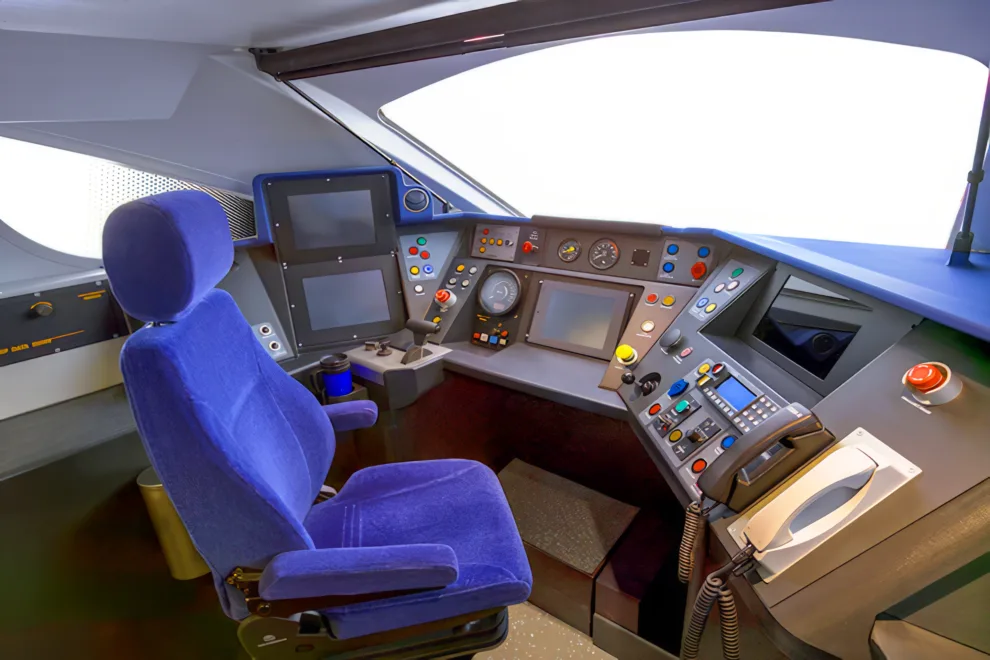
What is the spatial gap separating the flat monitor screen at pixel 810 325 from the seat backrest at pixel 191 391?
128cm

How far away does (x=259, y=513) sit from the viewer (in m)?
0.98

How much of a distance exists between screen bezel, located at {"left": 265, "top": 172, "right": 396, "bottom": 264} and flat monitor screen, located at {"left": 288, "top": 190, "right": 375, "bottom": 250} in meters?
0.01

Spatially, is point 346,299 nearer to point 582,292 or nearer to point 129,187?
point 129,187

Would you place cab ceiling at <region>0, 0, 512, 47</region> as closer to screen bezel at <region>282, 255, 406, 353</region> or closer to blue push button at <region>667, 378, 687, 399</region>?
screen bezel at <region>282, 255, 406, 353</region>

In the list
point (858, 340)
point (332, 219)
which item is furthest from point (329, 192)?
point (858, 340)

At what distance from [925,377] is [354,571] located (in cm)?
110

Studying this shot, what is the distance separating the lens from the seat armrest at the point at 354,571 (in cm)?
99

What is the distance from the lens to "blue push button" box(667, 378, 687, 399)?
1515 mm

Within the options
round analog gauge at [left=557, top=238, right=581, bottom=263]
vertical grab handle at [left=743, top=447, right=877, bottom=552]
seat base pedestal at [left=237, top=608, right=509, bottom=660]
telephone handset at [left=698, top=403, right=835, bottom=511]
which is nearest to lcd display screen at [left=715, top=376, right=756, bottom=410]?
telephone handset at [left=698, top=403, right=835, bottom=511]

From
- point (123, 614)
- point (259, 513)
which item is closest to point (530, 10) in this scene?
point (259, 513)

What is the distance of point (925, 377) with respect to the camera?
94cm

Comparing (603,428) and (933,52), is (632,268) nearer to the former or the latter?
(603,428)

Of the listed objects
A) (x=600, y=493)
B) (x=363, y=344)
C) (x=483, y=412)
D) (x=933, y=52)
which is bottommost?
(x=600, y=493)

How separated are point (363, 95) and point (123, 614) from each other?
1853 mm
